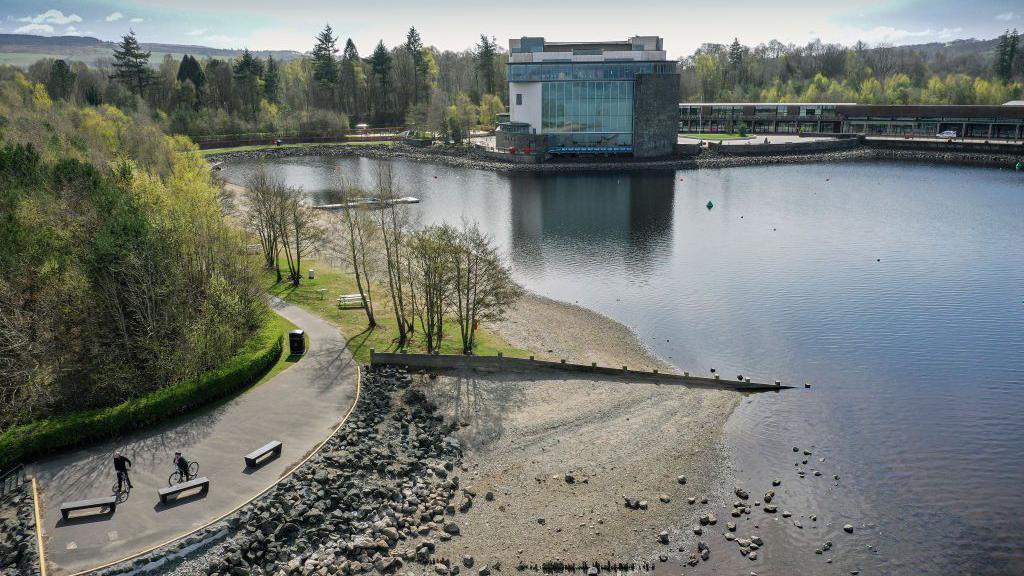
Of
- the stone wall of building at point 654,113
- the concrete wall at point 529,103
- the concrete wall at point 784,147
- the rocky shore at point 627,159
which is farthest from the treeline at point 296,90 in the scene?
the concrete wall at point 784,147

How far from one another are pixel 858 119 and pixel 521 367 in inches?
Answer: 4797

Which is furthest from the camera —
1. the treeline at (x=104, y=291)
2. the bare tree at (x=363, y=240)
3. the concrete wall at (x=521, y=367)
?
the bare tree at (x=363, y=240)

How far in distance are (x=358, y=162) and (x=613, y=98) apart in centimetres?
4772

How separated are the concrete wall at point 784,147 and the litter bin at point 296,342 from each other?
98550mm

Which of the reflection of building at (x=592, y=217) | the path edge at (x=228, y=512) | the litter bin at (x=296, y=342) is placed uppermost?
the reflection of building at (x=592, y=217)

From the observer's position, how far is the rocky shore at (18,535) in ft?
70.6

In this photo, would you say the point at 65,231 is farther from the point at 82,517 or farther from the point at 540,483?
the point at 540,483

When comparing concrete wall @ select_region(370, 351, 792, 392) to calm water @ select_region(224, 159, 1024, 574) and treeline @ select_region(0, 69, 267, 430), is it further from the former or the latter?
treeline @ select_region(0, 69, 267, 430)

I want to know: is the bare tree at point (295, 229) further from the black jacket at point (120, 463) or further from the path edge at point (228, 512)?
the black jacket at point (120, 463)

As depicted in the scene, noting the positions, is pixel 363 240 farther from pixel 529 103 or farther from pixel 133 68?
pixel 133 68

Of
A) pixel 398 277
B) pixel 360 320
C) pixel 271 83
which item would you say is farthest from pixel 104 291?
pixel 271 83

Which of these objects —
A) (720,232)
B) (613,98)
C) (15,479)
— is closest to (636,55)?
(613,98)

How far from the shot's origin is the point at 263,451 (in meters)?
27.2

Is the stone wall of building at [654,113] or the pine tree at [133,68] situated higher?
the pine tree at [133,68]
